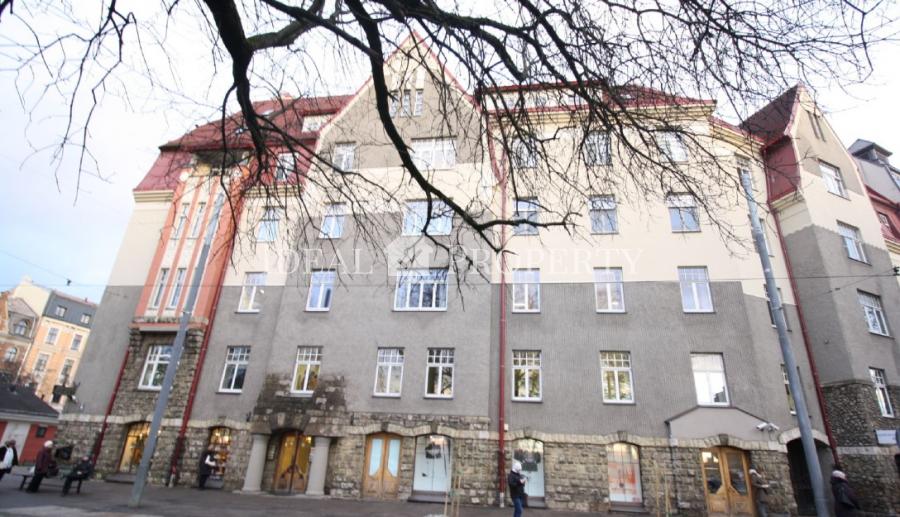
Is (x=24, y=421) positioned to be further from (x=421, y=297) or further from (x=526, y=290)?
(x=526, y=290)

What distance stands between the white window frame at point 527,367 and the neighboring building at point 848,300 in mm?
10746

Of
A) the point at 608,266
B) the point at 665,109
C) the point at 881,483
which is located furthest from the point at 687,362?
the point at 665,109

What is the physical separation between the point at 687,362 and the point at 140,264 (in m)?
24.6

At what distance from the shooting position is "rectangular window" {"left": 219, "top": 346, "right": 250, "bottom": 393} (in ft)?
61.9

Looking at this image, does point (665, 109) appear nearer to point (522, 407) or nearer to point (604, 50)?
point (604, 50)

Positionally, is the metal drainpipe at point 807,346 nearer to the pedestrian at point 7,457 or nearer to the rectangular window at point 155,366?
the rectangular window at point 155,366

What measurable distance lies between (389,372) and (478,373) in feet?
11.5

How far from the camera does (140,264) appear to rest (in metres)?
22.3

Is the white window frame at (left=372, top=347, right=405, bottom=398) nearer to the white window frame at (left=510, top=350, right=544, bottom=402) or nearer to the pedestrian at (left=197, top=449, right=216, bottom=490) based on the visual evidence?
the white window frame at (left=510, top=350, right=544, bottom=402)

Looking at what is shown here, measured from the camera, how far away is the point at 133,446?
18.8 meters

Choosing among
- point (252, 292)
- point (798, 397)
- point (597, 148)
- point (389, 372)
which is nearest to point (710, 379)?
point (798, 397)

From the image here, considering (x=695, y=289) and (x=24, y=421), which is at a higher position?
(x=695, y=289)

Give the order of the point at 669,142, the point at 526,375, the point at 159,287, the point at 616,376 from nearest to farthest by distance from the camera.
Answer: the point at 669,142
the point at 616,376
the point at 526,375
the point at 159,287

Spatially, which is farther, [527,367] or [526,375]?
[527,367]
